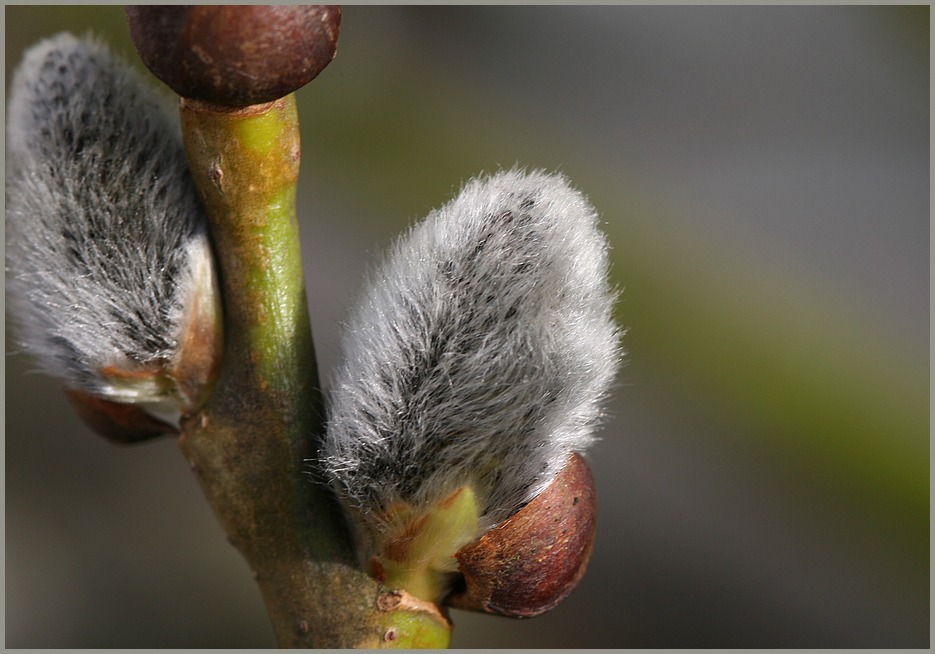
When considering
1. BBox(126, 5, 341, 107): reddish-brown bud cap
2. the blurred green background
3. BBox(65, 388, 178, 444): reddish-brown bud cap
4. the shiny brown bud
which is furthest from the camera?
the blurred green background

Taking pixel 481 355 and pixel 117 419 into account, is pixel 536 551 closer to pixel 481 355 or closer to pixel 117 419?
pixel 481 355

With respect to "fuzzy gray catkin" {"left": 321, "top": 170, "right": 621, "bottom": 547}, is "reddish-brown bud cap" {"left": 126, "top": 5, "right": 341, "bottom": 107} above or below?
above

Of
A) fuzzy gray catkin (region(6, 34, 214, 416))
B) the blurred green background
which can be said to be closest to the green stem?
fuzzy gray catkin (region(6, 34, 214, 416))

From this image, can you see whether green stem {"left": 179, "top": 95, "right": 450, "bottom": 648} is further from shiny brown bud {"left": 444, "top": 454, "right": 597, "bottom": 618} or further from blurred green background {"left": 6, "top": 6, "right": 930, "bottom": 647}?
blurred green background {"left": 6, "top": 6, "right": 930, "bottom": 647}

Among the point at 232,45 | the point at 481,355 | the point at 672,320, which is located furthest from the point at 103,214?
the point at 672,320

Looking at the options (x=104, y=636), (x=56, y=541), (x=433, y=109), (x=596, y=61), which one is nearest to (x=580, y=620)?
(x=104, y=636)

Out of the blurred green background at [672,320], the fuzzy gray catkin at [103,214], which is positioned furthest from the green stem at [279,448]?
the blurred green background at [672,320]
